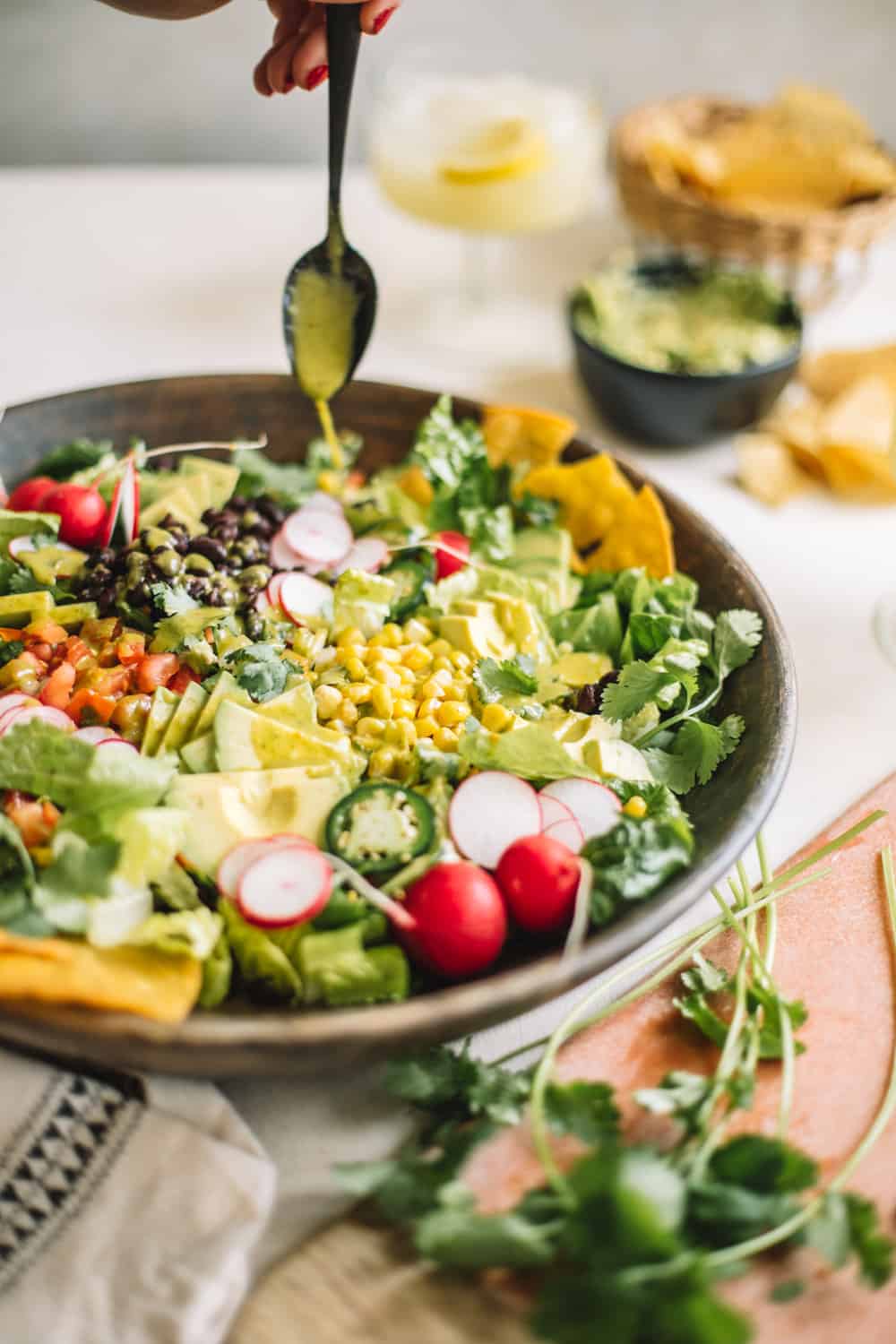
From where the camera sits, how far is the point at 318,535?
7.09 ft

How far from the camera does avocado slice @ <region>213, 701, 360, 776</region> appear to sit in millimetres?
1713

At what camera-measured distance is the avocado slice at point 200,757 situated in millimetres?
1709

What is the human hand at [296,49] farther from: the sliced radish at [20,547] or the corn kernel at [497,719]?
the corn kernel at [497,719]

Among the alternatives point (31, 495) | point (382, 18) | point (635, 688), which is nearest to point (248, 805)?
point (635, 688)

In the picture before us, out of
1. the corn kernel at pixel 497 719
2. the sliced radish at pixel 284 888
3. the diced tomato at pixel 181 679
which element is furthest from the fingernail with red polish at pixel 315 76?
the sliced radish at pixel 284 888

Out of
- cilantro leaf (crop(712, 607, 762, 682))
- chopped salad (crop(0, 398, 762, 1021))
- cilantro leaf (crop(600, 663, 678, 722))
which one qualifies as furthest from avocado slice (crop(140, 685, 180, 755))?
cilantro leaf (crop(712, 607, 762, 682))

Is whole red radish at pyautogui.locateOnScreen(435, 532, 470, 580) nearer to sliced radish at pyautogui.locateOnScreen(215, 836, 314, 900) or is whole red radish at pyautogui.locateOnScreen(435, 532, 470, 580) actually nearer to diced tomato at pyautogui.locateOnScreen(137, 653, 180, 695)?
diced tomato at pyautogui.locateOnScreen(137, 653, 180, 695)

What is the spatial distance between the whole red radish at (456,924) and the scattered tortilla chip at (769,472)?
5.42 ft

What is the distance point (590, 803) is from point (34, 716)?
0.85 m

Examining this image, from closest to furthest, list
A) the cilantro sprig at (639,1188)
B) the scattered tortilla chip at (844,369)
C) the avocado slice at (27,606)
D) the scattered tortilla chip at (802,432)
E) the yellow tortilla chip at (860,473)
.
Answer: the cilantro sprig at (639,1188)
the avocado slice at (27,606)
the yellow tortilla chip at (860,473)
the scattered tortilla chip at (802,432)
the scattered tortilla chip at (844,369)

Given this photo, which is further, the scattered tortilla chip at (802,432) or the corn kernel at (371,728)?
the scattered tortilla chip at (802,432)

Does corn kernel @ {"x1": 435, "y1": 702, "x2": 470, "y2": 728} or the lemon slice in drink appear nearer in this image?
corn kernel @ {"x1": 435, "y1": 702, "x2": 470, "y2": 728}

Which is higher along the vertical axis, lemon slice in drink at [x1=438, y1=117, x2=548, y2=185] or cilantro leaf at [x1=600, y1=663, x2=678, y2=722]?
lemon slice in drink at [x1=438, y1=117, x2=548, y2=185]

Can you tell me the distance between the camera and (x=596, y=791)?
169 cm
